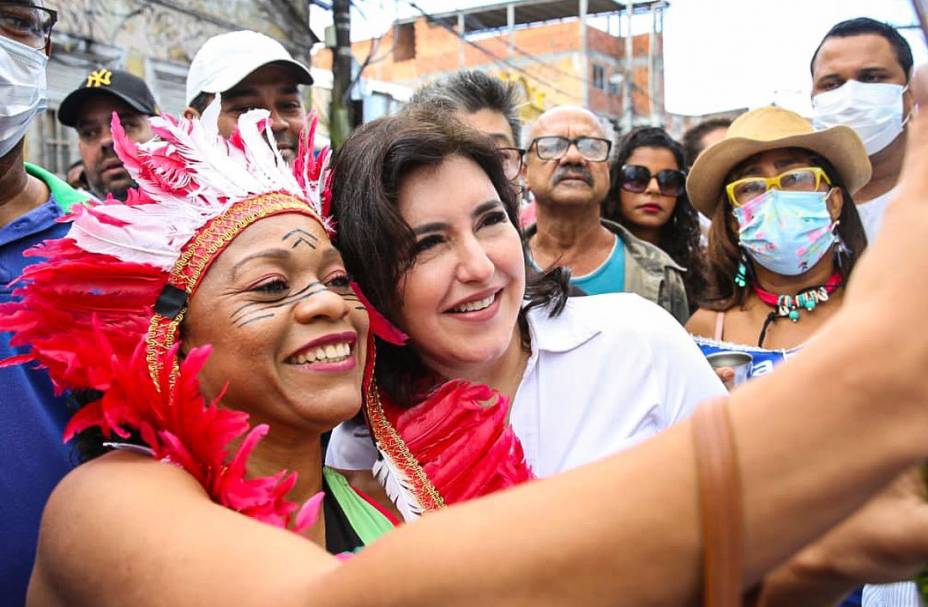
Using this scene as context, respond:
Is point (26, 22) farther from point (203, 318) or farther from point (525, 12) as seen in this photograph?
point (525, 12)

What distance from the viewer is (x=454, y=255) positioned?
231 centimetres

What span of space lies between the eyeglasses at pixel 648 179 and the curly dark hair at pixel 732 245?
1.32 meters

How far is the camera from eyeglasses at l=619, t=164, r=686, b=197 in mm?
5039

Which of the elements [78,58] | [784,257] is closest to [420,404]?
[784,257]

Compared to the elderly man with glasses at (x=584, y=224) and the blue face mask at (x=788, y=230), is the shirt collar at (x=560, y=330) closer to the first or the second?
the blue face mask at (x=788, y=230)

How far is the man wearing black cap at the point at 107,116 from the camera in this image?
481cm

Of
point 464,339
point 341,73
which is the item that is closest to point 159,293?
point 464,339

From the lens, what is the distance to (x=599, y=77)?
37.7 m

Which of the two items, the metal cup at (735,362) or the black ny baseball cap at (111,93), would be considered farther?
the black ny baseball cap at (111,93)

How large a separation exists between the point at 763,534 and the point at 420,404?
1.63m

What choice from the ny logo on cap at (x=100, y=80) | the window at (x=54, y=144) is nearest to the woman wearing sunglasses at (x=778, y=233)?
the ny logo on cap at (x=100, y=80)

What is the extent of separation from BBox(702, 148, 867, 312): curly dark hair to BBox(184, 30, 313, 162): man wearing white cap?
182cm

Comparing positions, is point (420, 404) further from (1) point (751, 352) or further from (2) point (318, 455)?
(1) point (751, 352)

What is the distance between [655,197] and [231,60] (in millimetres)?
2504
